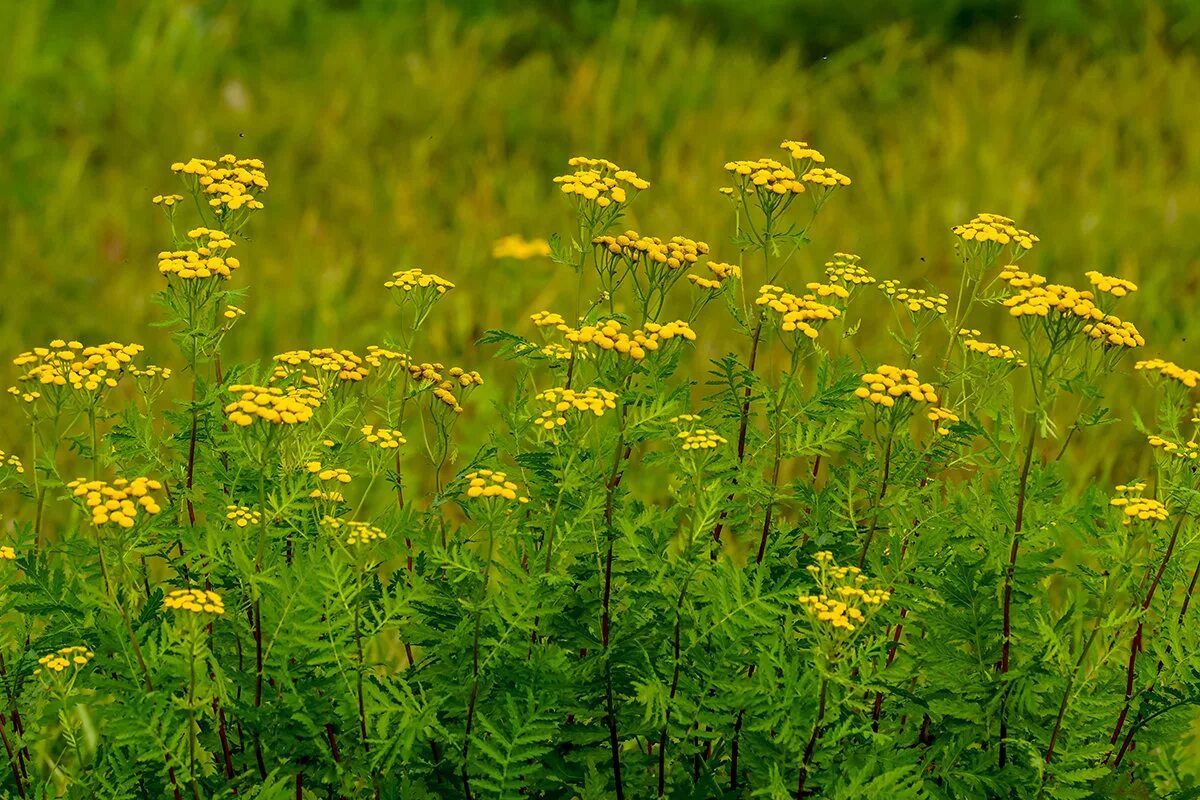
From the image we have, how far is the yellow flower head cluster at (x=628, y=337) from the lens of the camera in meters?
2.04

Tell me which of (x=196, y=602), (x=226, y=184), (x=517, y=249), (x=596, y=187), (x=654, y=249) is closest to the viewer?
(x=196, y=602)

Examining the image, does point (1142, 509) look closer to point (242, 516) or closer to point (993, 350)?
point (993, 350)

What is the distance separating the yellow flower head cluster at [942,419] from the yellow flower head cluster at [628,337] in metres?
0.44

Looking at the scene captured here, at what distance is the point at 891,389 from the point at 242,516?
3.14 feet

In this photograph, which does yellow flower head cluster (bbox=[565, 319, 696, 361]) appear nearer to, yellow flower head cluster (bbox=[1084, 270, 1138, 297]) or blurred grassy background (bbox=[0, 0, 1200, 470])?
yellow flower head cluster (bbox=[1084, 270, 1138, 297])

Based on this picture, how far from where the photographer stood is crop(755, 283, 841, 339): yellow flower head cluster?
7.16ft

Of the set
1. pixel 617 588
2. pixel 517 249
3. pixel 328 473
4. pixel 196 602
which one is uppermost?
pixel 328 473

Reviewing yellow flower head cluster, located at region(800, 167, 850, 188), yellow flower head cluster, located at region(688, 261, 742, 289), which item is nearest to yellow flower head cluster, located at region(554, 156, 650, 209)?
yellow flower head cluster, located at region(688, 261, 742, 289)

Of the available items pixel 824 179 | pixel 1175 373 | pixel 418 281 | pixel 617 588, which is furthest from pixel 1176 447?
pixel 418 281

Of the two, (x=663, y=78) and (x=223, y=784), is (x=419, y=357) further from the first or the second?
(x=223, y=784)

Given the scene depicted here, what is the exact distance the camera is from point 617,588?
2312 millimetres

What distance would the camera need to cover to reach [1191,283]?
545 cm

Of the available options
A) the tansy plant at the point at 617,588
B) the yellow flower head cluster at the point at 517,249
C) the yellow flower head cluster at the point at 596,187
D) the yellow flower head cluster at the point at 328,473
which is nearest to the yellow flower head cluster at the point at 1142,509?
the tansy plant at the point at 617,588

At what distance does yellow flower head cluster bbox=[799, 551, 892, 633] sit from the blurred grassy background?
3030mm
